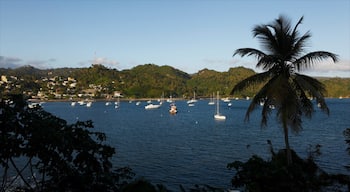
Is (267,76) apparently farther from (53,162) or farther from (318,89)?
(53,162)

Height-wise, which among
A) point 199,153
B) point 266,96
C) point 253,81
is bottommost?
point 199,153

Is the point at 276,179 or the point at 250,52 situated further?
the point at 250,52

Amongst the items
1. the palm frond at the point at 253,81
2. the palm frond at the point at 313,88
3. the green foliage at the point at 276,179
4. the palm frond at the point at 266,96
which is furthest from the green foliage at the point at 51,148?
the palm frond at the point at 313,88

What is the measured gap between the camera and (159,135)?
60.6 metres

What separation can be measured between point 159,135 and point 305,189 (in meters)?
53.1

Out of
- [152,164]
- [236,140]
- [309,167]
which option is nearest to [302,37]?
[309,167]

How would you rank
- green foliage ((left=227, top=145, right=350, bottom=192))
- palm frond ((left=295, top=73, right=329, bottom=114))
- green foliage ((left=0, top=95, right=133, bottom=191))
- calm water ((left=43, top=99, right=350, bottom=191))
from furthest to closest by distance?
calm water ((left=43, top=99, right=350, bottom=191)) < palm frond ((left=295, top=73, right=329, bottom=114)) < green foliage ((left=227, top=145, right=350, bottom=192)) < green foliage ((left=0, top=95, right=133, bottom=191))

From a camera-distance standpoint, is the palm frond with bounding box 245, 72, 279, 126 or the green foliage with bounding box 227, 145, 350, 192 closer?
the green foliage with bounding box 227, 145, 350, 192

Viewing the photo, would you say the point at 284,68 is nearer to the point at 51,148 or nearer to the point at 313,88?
the point at 313,88

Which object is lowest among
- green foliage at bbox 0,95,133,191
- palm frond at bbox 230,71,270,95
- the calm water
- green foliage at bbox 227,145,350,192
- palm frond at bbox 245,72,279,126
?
the calm water

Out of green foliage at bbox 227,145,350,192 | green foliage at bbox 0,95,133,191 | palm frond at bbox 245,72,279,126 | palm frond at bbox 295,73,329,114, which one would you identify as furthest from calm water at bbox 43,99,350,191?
green foliage at bbox 0,95,133,191

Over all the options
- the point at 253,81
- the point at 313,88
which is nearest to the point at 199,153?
the point at 253,81

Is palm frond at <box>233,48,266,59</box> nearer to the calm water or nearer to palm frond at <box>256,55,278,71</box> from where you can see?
palm frond at <box>256,55,278,71</box>

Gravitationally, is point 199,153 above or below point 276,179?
below
